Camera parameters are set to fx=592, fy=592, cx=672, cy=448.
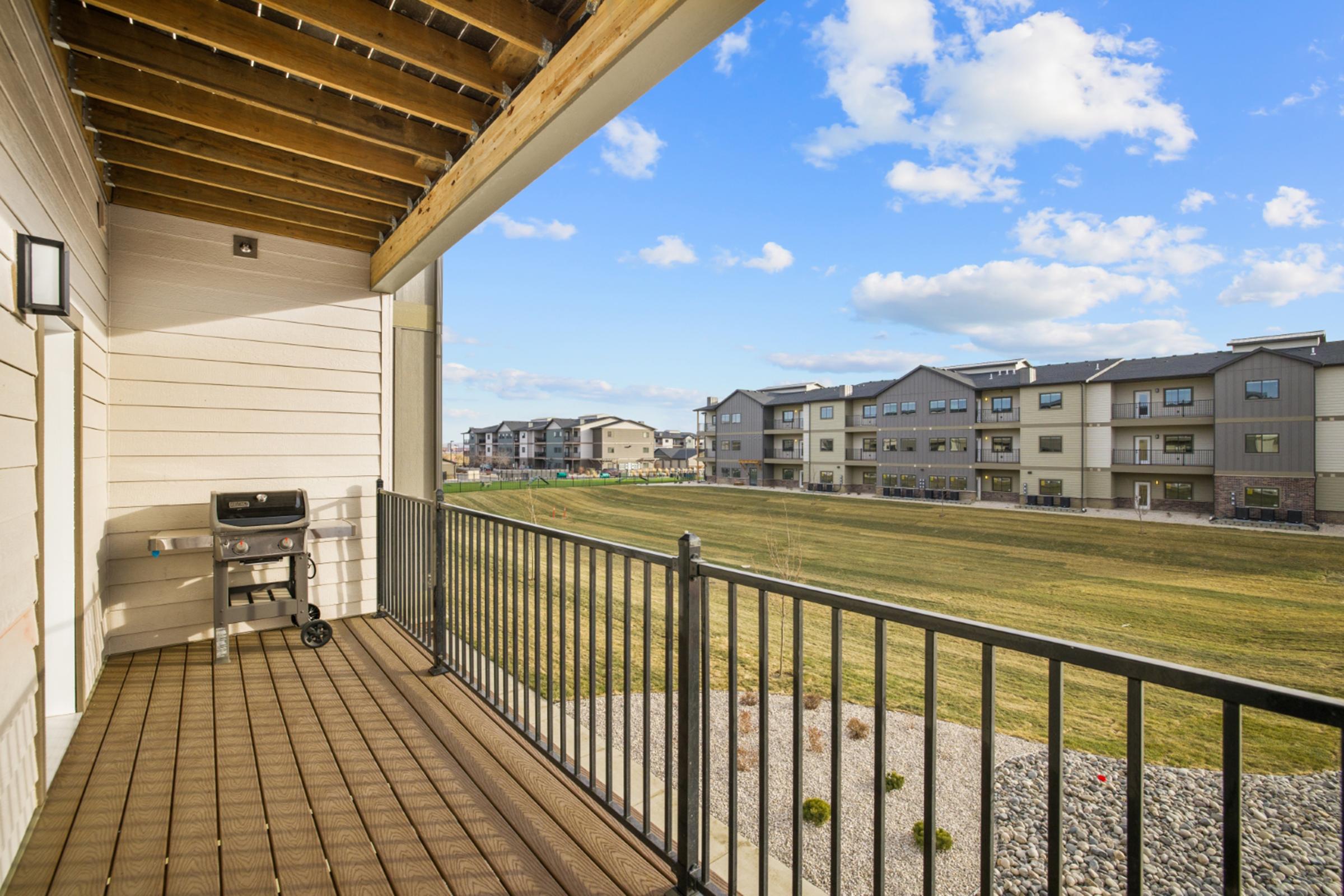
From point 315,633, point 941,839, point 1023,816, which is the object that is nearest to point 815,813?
point 941,839

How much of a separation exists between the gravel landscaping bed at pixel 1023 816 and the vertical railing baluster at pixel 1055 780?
2284 millimetres

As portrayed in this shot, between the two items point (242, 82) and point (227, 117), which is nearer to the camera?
point (242, 82)

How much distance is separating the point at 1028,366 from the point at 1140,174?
37.6 m

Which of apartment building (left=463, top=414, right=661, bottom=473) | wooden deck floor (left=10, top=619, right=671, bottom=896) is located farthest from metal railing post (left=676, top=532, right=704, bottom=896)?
apartment building (left=463, top=414, right=661, bottom=473)

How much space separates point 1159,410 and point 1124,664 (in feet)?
97.8

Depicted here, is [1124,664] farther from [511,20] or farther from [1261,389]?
[1261,389]

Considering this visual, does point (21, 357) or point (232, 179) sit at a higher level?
point (232, 179)

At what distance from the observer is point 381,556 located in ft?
13.6

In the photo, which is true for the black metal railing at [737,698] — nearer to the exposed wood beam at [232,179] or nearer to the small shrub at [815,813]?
the small shrub at [815,813]

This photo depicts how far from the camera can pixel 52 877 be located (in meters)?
1.59

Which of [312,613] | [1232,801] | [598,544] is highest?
[598,544]

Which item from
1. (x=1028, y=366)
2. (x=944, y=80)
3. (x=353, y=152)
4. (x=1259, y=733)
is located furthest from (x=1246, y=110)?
(x=353, y=152)

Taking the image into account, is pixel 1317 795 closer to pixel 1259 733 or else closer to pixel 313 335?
pixel 1259 733

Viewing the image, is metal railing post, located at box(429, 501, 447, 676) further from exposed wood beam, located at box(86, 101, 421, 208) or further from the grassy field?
the grassy field
